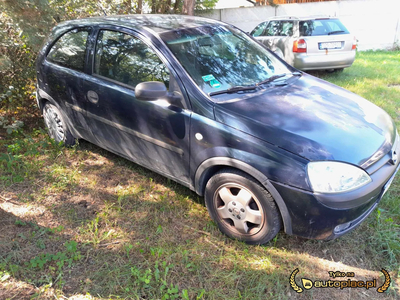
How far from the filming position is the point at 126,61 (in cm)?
329

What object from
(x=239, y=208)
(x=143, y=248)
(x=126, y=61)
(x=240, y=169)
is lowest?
(x=143, y=248)

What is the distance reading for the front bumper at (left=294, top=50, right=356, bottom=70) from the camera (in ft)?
23.8

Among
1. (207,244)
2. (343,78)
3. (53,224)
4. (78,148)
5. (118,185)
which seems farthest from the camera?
(343,78)

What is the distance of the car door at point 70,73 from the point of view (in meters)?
3.70

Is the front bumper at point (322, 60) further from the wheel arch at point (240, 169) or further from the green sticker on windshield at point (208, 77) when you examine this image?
the wheel arch at point (240, 169)

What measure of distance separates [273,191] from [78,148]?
3004 millimetres

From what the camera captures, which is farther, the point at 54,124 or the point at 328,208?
the point at 54,124

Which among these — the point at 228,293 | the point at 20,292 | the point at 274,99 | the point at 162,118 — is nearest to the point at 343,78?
the point at 274,99

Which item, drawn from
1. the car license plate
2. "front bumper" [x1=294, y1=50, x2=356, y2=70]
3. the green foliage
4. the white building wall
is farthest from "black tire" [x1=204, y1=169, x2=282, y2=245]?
the white building wall

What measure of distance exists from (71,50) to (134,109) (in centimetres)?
134

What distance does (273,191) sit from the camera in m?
2.44

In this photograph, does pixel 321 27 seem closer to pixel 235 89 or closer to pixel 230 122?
pixel 235 89

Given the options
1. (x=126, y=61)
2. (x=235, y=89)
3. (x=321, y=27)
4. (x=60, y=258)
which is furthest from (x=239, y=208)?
(x=321, y=27)

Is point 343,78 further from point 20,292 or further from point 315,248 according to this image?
point 20,292
